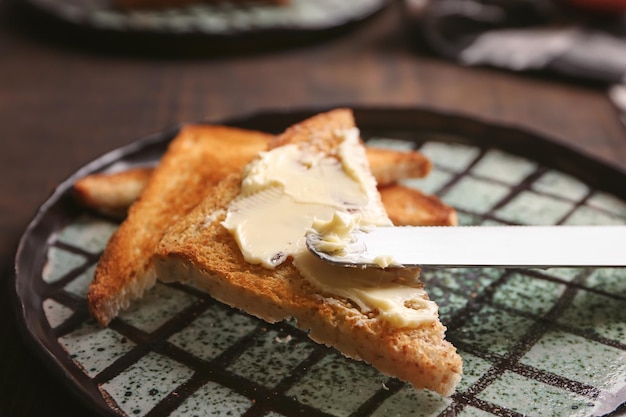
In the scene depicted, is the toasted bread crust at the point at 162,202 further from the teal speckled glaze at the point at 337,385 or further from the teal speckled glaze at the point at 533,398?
the teal speckled glaze at the point at 533,398

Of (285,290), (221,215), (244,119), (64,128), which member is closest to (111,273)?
(221,215)

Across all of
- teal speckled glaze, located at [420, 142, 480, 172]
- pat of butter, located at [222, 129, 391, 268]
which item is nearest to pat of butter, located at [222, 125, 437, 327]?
pat of butter, located at [222, 129, 391, 268]

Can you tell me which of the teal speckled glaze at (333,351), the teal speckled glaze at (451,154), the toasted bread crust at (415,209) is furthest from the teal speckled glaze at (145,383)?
the teal speckled glaze at (451,154)

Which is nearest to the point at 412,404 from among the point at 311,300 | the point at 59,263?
the point at 311,300

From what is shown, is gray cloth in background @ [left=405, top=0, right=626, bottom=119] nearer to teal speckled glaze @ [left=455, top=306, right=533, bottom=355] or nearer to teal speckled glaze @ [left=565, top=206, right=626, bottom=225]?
teal speckled glaze @ [left=565, top=206, right=626, bottom=225]

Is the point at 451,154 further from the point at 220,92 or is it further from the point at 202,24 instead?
the point at 202,24

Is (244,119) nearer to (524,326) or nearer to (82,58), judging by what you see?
(524,326)
